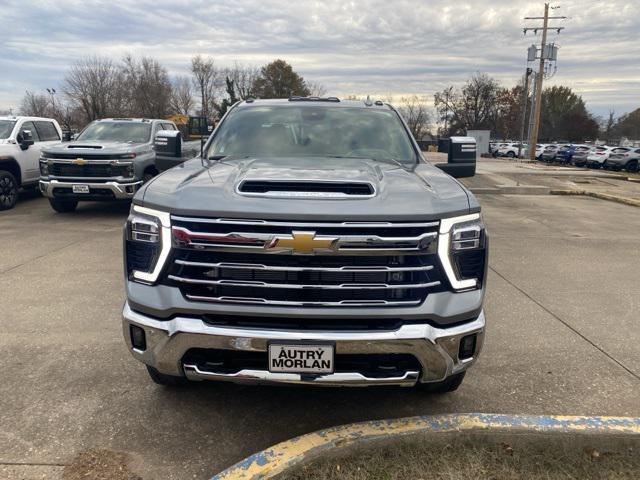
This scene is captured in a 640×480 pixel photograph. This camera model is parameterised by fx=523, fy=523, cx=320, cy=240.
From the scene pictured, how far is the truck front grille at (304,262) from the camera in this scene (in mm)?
2572

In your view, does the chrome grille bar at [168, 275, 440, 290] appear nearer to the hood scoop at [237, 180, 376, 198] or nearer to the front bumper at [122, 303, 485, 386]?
the front bumper at [122, 303, 485, 386]

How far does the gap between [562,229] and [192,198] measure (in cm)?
914

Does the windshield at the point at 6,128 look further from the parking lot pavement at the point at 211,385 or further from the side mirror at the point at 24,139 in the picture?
the parking lot pavement at the point at 211,385

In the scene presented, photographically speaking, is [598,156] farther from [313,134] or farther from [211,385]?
[211,385]

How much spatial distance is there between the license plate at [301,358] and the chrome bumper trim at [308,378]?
40mm

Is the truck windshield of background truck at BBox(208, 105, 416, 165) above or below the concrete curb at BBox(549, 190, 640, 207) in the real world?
above

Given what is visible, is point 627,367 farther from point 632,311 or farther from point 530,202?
point 530,202

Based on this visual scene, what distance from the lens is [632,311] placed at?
5.32 meters

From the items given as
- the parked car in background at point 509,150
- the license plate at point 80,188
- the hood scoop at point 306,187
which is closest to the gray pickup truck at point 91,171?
the license plate at point 80,188

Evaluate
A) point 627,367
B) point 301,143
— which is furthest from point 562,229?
point 301,143

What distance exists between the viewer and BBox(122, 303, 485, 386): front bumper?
2.56 m

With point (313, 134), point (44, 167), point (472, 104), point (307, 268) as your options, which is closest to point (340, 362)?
point (307, 268)

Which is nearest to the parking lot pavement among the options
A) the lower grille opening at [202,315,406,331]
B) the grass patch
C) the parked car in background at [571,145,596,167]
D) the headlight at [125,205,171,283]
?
the grass patch

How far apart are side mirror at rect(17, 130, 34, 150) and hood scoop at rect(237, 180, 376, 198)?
10201mm
